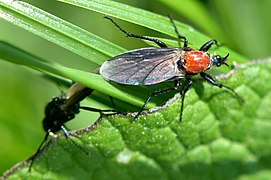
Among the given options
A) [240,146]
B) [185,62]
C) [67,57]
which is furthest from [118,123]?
[67,57]

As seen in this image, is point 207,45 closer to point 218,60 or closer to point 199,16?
point 218,60

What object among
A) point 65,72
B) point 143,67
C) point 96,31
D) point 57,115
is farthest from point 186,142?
point 96,31

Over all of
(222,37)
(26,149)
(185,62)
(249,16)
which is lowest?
(26,149)

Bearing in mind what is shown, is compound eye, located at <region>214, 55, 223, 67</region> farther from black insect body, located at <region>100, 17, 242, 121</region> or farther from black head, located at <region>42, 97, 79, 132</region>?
black head, located at <region>42, 97, 79, 132</region>

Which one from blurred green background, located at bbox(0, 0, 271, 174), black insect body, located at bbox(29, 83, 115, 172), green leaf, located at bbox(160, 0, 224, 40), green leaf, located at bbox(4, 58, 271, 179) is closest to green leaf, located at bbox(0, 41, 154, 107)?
green leaf, located at bbox(4, 58, 271, 179)

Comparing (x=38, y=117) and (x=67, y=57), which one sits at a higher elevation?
(x=67, y=57)

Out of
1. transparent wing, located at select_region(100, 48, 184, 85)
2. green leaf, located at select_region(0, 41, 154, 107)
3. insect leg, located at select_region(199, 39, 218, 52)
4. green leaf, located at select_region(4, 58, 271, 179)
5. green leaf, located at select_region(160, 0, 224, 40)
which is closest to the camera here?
green leaf, located at select_region(4, 58, 271, 179)

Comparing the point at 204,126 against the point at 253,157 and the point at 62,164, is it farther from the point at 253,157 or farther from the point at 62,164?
the point at 62,164
